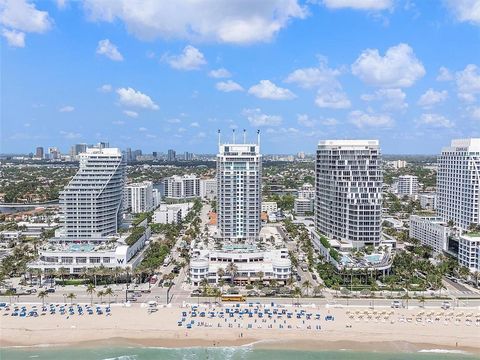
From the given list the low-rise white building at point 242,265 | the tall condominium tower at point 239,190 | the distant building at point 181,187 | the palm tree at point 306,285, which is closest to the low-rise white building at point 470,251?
the palm tree at point 306,285

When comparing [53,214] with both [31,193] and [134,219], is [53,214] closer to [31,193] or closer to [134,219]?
[134,219]

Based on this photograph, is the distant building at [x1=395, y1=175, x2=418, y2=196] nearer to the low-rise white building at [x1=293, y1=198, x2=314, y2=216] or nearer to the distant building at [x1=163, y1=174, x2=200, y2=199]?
the low-rise white building at [x1=293, y1=198, x2=314, y2=216]

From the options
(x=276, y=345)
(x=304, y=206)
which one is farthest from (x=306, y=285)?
(x=304, y=206)

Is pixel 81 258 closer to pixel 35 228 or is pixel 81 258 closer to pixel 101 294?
pixel 101 294

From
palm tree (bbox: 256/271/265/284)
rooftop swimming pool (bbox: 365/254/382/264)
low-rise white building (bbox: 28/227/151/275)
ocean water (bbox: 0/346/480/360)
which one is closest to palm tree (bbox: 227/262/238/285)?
palm tree (bbox: 256/271/265/284)

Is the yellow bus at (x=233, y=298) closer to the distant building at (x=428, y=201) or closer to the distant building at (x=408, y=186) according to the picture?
the distant building at (x=428, y=201)

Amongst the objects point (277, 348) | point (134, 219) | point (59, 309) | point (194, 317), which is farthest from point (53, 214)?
point (277, 348)
